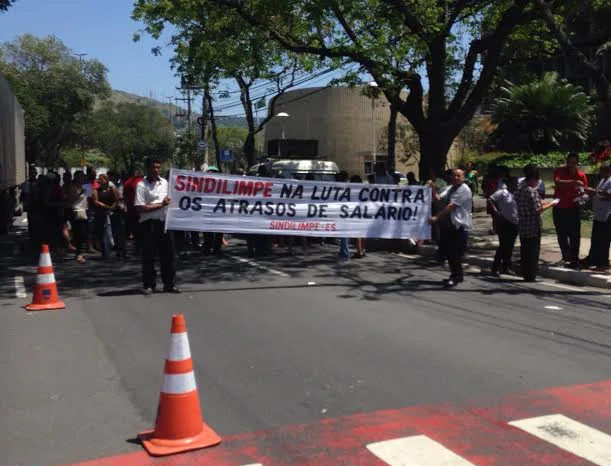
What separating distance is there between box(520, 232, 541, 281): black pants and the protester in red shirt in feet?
2.65

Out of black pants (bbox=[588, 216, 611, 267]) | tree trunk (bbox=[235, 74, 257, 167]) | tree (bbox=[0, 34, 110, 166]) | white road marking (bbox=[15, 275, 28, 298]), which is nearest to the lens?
white road marking (bbox=[15, 275, 28, 298])

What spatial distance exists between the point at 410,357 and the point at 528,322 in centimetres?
220

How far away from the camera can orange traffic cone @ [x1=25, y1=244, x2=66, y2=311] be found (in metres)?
9.05

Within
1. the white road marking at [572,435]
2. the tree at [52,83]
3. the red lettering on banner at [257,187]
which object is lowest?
the white road marking at [572,435]

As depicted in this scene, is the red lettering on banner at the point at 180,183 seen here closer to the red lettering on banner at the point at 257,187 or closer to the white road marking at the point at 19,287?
the red lettering on banner at the point at 257,187

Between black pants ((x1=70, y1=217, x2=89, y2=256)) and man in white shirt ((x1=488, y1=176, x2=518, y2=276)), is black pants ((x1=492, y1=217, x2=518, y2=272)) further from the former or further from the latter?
black pants ((x1=70, y1=217, x2=89, y2=256))

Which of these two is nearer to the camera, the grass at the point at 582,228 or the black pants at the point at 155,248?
the black pants at the point at 155,248

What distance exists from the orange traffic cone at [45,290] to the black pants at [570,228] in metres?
7.77

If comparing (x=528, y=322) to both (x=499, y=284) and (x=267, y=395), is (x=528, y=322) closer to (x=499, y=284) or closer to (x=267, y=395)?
(x=499, y=284)

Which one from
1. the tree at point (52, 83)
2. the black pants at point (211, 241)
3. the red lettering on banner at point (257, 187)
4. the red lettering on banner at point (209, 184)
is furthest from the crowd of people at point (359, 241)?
the tree at point (52, 83)

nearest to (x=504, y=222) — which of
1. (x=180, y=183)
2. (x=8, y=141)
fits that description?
(x=180, y=183)

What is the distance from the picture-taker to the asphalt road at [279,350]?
5.18 m

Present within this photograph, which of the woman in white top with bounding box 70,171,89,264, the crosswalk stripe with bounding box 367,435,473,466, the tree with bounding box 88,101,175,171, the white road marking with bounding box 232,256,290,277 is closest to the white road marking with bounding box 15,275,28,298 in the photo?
the woman in white top with bounding box 70,171,89,264

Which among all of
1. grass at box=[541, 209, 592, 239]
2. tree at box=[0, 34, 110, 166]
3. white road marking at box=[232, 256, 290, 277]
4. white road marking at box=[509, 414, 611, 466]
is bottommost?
white road marking at box=[509, 414, 611, 466]
